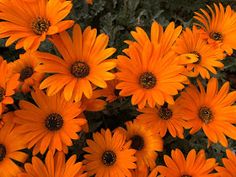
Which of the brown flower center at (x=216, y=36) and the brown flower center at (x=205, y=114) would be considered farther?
the brown flower center at (x=216, y=36)

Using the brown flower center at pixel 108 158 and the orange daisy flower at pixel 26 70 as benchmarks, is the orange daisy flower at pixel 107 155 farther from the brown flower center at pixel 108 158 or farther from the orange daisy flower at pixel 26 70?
the orange daisy flower at pixel 26 70

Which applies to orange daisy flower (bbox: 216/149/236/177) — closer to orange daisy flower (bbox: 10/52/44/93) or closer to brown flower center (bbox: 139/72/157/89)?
brown flower center (bbox: 139/72/157/89)

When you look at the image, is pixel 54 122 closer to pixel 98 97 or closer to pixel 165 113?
Result: pixel 98 97

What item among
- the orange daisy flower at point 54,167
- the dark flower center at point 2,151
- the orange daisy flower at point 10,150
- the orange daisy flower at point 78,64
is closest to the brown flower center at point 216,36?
the orange daisy flower at point 78,64

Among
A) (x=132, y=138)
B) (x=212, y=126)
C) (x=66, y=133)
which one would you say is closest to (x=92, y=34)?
(x=66, y=133)

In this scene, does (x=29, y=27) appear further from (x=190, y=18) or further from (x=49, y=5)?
(x=190, y=18)

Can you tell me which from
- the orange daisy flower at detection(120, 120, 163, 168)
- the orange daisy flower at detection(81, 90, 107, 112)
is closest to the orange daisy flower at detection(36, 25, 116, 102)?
the orange daisy flower at detection(81, 90, 107, 112)
